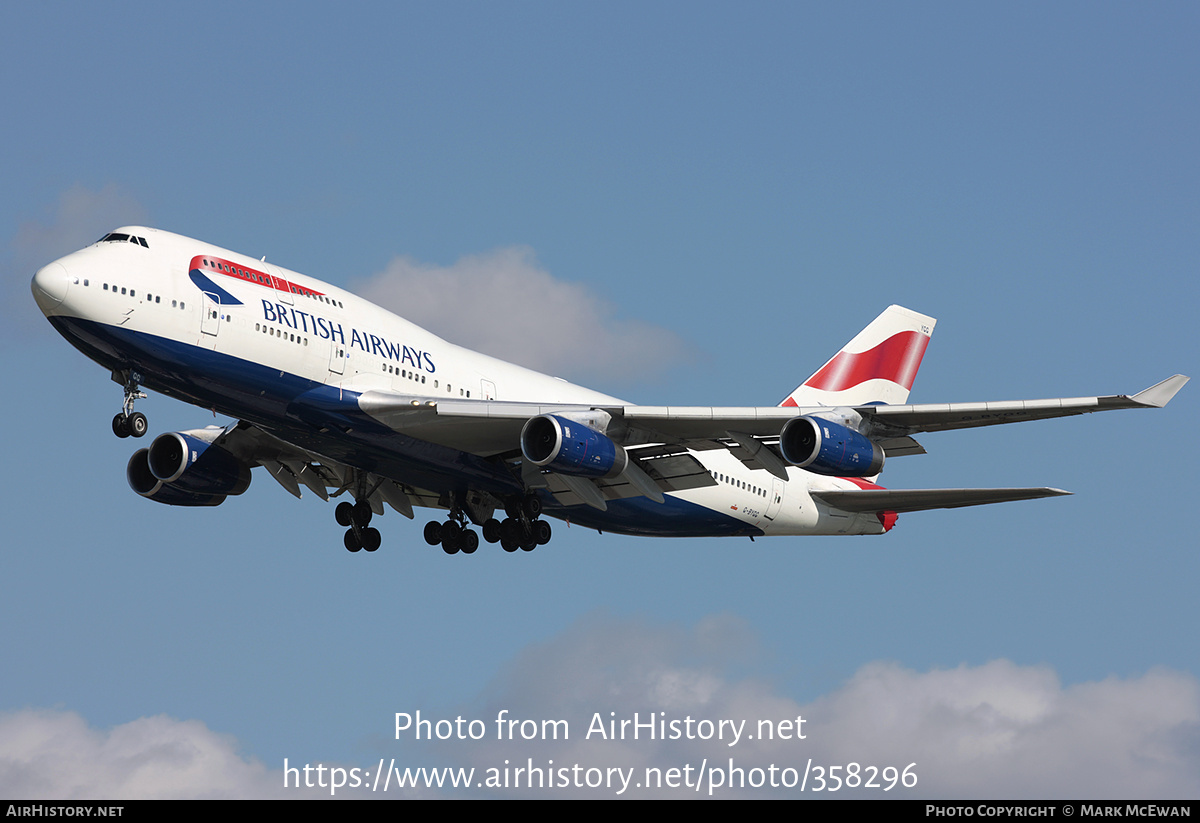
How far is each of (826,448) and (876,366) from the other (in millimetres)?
16745

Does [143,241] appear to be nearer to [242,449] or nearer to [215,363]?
[215,363]

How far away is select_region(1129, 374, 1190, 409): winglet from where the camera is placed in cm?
2878

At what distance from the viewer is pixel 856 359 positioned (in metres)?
48.7

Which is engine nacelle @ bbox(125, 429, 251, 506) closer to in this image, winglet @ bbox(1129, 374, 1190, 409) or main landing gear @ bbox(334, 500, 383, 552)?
main landing gear @ bbox(334, 500, 383, 552)

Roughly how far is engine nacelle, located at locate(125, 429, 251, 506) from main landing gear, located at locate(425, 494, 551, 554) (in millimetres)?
5709

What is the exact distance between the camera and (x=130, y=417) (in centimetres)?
3180

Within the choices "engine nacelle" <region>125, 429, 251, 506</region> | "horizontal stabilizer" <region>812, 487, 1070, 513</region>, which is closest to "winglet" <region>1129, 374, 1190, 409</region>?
"horizontal stabilizer" <region>812, 487, 1070, 513</region>

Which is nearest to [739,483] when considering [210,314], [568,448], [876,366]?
[876,366]

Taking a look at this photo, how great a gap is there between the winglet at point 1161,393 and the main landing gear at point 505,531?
15.6 meters

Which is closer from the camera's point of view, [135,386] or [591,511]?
[135,386]

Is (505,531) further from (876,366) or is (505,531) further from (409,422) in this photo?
(876,366)

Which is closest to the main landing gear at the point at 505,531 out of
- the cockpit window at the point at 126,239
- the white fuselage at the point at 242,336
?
the white fuselage at the point at 242,336
